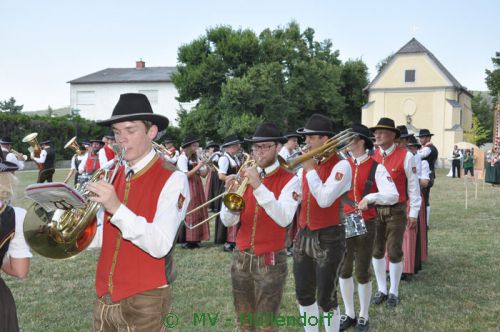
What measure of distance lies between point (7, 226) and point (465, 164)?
29.9 metres

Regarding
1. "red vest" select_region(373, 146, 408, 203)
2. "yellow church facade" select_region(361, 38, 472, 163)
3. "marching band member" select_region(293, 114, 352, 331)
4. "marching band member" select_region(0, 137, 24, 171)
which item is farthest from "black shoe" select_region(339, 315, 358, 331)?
"yellow church facade" select_region(361, 38, 472, 163)

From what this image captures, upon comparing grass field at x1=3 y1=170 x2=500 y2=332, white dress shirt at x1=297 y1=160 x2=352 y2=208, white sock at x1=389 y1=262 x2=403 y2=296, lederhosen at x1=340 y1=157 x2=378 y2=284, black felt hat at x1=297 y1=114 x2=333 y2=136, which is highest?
black felt hat at x1=297 y1=114 x2=333 y2=136

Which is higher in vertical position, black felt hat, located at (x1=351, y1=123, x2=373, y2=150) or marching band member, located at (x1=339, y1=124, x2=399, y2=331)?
black felt hat, located at (x1=351, y1=123, x2=373, y2=150)

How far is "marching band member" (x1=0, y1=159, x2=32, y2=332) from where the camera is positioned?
8.93 feet

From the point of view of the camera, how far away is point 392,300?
6.43 meters

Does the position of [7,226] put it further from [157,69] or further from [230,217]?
[157,69]

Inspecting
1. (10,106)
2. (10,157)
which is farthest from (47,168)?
(10,106)

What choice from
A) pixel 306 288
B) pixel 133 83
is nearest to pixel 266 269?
pixel 306 288

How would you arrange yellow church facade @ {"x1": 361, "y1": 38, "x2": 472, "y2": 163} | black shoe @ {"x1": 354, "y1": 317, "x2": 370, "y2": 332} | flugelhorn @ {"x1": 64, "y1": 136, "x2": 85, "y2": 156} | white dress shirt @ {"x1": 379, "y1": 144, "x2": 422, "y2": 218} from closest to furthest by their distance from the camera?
black shoe @ {"x1": 354, "y1": 317, "x2": 370, "y2": 332} < white dress shirt @ {"x1": 379, "y1": 144, "x2": 422, "y2": 218} < flugelhorn @ {"x1": 64, "y1": 136, "x2": 85, "y2": 156} < yellow church facade @ {"x1": 361, "y1": 38, "x2": 472, "y2": 163}

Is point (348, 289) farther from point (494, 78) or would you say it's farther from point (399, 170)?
point (494, 78)

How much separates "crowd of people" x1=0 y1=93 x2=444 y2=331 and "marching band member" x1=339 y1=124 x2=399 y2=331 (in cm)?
1

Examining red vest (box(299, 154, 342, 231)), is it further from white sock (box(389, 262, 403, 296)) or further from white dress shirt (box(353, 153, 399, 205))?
white sock (box(389, 262, 403, 296))

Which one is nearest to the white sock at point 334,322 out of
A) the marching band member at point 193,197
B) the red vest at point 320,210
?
the red vest at point 320,210

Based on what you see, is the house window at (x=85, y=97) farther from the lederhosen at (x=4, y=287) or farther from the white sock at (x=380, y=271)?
the lederhosen at (x=4, y=287)
